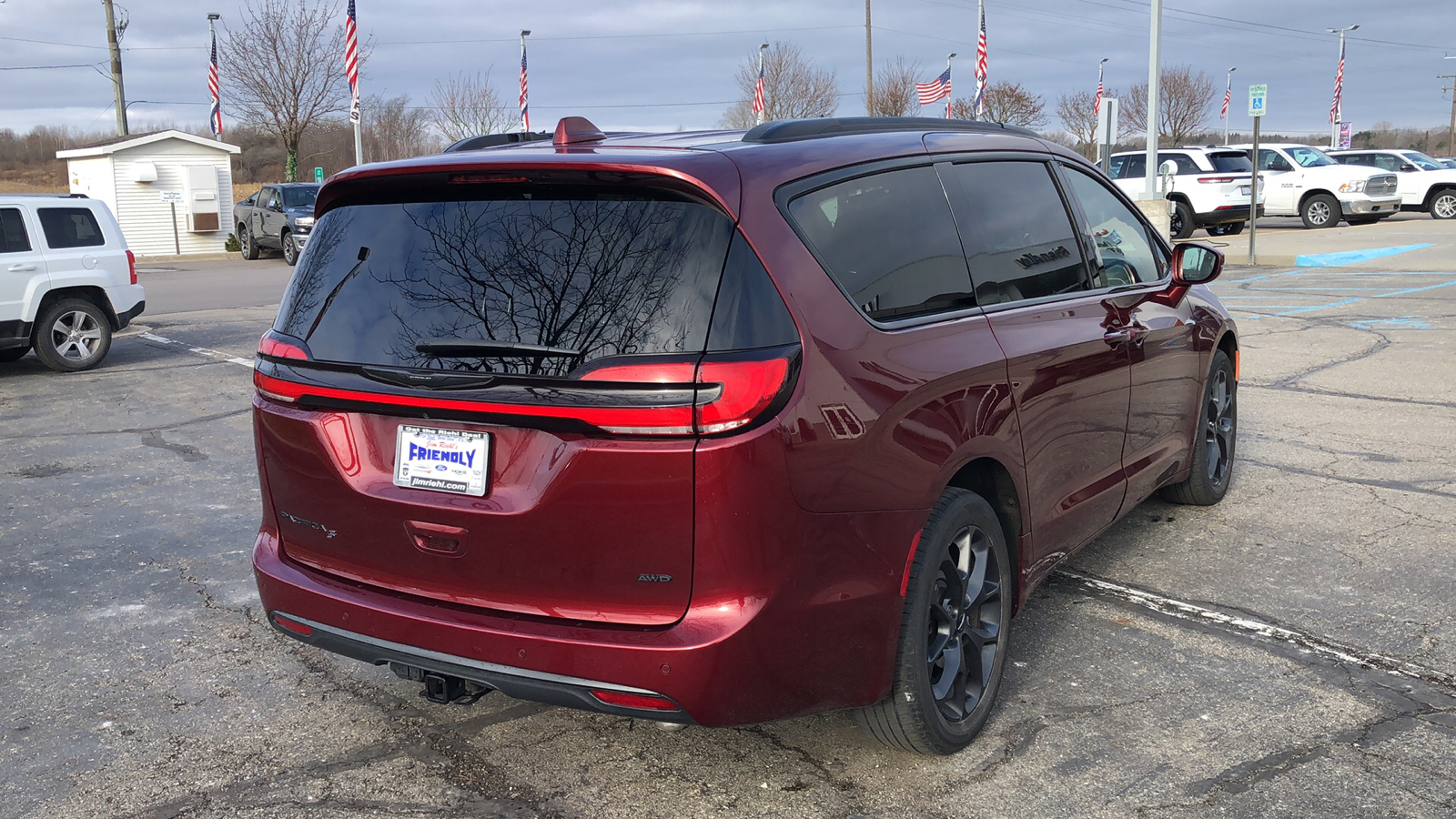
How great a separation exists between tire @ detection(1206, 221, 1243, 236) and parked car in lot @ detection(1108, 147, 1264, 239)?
128cm

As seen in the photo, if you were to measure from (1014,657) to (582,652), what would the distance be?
1.87 m

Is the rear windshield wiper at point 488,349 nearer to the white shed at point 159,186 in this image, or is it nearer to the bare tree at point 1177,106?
the white shed at point 159,186

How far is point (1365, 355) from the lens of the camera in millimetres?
10414

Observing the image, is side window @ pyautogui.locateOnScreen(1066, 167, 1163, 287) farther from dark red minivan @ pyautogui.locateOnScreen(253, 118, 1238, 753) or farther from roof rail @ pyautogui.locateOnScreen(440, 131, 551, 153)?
roof rail @ pyautogui.locateOnScreen(440, 131, 551, 153)

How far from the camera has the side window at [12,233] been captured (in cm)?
1136

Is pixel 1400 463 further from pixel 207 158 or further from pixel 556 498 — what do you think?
pixel 207 158

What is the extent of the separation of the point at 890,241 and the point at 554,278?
990mm

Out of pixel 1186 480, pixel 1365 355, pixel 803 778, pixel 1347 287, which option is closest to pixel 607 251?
pixel 803 778

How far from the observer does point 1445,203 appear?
2978 cm

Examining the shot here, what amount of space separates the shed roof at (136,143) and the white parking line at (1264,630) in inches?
1301

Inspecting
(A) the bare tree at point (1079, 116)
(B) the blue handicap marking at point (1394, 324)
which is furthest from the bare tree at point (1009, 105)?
(B) the blue handicap marking at point (1394, 324)

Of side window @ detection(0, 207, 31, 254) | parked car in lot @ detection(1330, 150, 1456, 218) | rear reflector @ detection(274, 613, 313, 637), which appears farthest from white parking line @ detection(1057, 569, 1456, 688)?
parked car in lot @ detection(1330, 150, 1456, 218)

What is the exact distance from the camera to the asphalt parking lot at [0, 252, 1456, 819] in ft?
10.6

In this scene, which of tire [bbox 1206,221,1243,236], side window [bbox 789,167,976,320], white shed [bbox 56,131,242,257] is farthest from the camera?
white shed [bbox 56,131,242,257]
